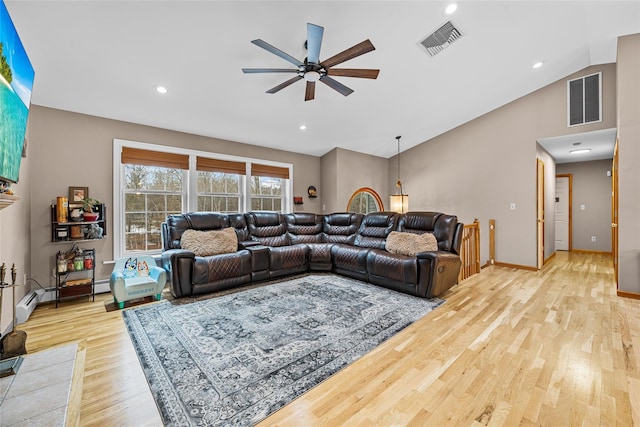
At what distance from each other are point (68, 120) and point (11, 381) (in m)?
3.14

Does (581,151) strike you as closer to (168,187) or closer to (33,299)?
(168,187)

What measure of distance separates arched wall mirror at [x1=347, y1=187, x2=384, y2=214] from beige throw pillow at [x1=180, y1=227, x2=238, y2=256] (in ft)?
10.3

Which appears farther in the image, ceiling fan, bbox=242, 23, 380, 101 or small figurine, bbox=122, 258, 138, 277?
small figurine, bbox=122, 258, 138, 277

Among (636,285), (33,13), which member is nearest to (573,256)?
(636,285)

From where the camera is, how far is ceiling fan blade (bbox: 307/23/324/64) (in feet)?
6.78

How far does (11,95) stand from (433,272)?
12.2 feet

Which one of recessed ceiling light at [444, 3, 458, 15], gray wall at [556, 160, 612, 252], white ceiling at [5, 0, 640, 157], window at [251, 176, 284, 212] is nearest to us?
white ceiling at [5, 0, 640, 157]

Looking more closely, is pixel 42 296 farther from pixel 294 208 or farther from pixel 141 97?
pixel 294 208

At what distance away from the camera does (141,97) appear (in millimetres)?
3307

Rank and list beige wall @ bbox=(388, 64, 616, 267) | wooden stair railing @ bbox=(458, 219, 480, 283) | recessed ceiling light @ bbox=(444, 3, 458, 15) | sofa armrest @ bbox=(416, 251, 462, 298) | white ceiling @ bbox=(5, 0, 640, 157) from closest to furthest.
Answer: white ceiling @ bbox=(5, 0, 640, 157)
recessed ceiling light @ bbox=(444, 3, 458, 15)
sofa armrest @ bbox=(416, 251, 462, 298)
wooden stair railing @ bbox=(458, 219, 480, 283)
beige wall @ bbox=(388, 64, 616, 267)

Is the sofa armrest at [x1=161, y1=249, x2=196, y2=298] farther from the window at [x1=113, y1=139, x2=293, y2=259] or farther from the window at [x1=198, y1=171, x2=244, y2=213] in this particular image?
the window at [x1=198, y1=171, x2=244, y2=213]

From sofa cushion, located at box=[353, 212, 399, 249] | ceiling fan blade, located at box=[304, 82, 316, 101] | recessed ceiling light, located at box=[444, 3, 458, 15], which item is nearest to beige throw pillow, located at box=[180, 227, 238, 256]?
sofa cushion, located at box=[353, 212, 399, 249]

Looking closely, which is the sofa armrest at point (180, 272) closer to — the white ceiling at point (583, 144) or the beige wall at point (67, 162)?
the beige wall at point (67, 162)

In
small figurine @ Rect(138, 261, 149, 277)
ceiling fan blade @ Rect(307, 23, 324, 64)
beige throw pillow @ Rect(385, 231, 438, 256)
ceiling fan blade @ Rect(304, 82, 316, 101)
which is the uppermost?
ceiling fan blade @ Rect(307, 23, 324, 64)
